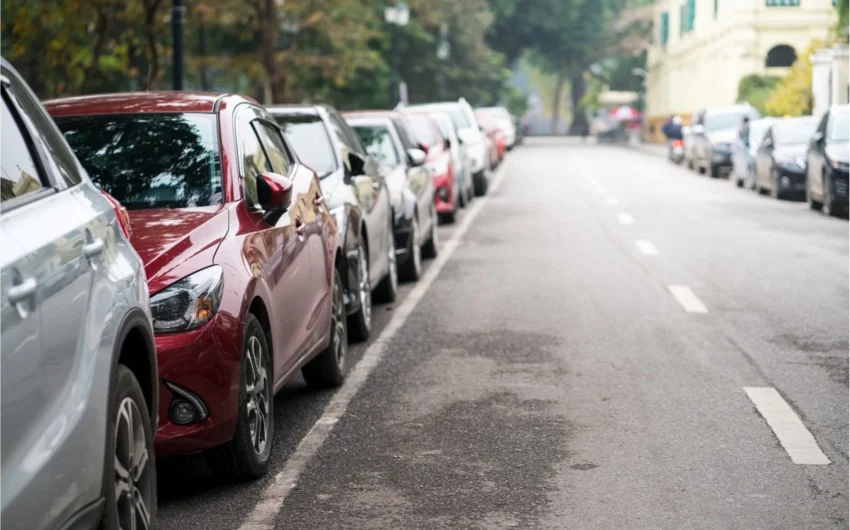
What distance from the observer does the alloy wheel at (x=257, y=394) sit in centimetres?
618

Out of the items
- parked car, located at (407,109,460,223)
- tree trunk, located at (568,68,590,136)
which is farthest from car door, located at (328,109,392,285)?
tree trunk, located at (568,68,590,136)

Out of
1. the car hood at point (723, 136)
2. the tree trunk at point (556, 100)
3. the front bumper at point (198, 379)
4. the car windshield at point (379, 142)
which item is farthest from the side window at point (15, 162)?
the tree trunk at point (556, 100)

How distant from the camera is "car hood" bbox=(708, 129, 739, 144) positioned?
36.4 meters

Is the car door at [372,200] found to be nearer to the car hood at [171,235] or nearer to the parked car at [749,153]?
the car hood at [171,235]

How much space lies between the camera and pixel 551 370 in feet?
29.4

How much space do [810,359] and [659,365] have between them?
0.96 m

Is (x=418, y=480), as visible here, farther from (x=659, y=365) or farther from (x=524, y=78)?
(x=524, y=78)

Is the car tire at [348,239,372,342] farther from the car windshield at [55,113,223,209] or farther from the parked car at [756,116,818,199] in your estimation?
the parked car at [756,116,818,199]

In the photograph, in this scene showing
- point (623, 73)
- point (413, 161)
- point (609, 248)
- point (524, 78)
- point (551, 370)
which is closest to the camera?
point (551, 370)

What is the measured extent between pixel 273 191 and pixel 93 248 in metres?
2.47

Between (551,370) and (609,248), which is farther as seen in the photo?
(609,248)

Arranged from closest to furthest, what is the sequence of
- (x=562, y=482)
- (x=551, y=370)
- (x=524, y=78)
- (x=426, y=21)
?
(x=562, y=482), (x=551, y=370), (x=426, y=21), (x=524, y=78)

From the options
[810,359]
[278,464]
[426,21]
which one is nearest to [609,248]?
[810,359]

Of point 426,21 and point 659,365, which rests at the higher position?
point 426,21
